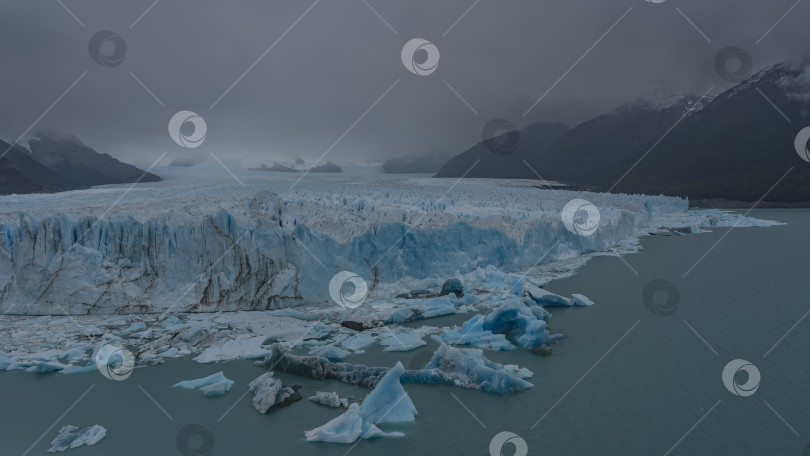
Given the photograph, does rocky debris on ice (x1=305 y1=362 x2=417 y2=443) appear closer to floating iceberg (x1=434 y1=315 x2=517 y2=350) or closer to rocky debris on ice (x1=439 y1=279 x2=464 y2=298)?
floating iceberg (x1=434 y1=315 x2=517 y2=350)

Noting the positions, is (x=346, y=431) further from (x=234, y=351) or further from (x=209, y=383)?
(x=234, y=351)

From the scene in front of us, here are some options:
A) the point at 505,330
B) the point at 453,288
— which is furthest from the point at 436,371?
the point at 453,288

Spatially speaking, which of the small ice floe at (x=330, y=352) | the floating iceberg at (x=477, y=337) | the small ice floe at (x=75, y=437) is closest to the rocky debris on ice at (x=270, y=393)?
the small ice floe at (x=330, y=352)

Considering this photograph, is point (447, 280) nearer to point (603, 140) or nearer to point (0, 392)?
point (0, 392)

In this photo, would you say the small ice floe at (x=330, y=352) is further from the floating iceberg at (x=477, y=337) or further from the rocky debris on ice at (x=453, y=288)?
the rocky debris on ice at (x=453, y=288)

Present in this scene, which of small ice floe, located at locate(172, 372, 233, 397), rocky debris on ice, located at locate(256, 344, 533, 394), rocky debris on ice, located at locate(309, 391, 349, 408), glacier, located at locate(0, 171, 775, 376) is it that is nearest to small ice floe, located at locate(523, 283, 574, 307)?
glacier, located at locate(0, 171, 775, 376)

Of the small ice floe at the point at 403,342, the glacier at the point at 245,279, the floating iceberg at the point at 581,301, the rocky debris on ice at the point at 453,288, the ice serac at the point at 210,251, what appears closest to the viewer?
the small ice floe at the point at 403,342
